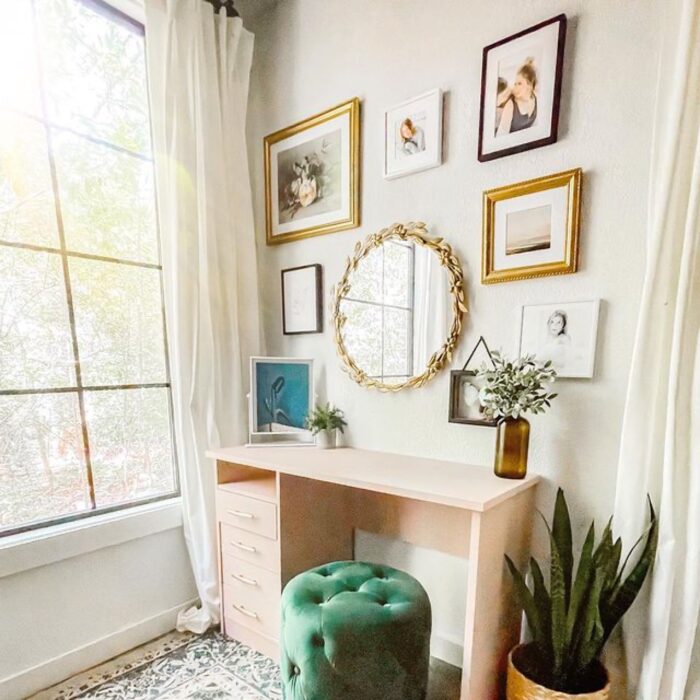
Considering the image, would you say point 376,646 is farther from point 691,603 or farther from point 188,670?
point 188,670

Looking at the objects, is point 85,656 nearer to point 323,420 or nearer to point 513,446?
point 323,420

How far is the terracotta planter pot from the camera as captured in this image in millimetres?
1067

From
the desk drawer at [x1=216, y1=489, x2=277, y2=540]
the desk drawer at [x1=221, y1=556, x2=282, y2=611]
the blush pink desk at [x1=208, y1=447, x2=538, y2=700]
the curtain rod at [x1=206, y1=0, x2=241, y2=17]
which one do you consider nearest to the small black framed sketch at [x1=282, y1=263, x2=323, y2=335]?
the blush pink desk at [x1=208, y1=447, x2=538, y2=700]

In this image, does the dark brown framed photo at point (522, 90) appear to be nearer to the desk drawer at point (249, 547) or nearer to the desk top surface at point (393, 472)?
the desk top surface at point (393, 472)

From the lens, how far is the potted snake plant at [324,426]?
1721 mm

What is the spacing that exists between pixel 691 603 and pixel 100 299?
215cm

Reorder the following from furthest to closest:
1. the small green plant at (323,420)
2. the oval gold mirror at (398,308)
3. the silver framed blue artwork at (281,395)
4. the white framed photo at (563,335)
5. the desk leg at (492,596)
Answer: the silver framed blue artwork at (281,395) < the small green plant at (323,420) < the oval gold mirror at (398,308) < the white framed photo at (563,335) < the desk leg at (492,596)

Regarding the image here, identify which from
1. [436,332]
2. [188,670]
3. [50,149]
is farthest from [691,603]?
[50,149]

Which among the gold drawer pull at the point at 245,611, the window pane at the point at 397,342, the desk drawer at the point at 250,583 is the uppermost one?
the window pane at the point at 397,342

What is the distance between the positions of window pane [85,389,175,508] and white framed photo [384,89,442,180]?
140cm

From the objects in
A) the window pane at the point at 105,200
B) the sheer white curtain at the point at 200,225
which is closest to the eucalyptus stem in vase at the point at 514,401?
the sheer white curtain at the point at 200,225

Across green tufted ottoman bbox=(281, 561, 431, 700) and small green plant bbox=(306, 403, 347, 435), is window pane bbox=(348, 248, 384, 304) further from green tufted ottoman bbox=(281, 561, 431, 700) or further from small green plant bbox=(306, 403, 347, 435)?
green tufted ottoman bbox=(281, 561, 431, 700)

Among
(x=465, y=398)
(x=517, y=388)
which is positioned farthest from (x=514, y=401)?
(x=465, y=398)

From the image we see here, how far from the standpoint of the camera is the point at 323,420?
67.7 inches
